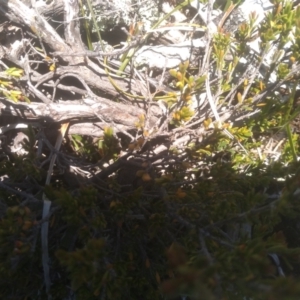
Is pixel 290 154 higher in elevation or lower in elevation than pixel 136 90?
lower

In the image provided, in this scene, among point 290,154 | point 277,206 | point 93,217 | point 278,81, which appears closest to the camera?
point 277,206

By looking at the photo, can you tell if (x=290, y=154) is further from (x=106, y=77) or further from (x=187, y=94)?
(x=106, y=77)

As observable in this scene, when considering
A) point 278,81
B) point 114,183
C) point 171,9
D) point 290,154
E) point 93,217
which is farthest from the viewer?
point 171,9

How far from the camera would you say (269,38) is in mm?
1625

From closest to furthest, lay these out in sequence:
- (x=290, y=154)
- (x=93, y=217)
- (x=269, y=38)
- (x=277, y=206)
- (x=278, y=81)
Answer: (x=277, y=206) → (x=93, y=217) → (x=269, y=38) → (x=278, y=81) → (x=290, y=154)

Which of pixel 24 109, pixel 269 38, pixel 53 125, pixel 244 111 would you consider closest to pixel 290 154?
pixel 244 111

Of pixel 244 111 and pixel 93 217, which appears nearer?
pixel 93 217

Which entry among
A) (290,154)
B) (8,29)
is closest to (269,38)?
(290,154)

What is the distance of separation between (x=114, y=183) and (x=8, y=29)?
97cm

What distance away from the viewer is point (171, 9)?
6.64ft

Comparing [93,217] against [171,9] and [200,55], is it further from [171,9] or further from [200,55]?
[171,9]

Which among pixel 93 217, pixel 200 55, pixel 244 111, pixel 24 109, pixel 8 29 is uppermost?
pixel 8 29

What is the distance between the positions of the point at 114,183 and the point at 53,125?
0.47 metres

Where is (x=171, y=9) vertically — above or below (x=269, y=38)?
above
